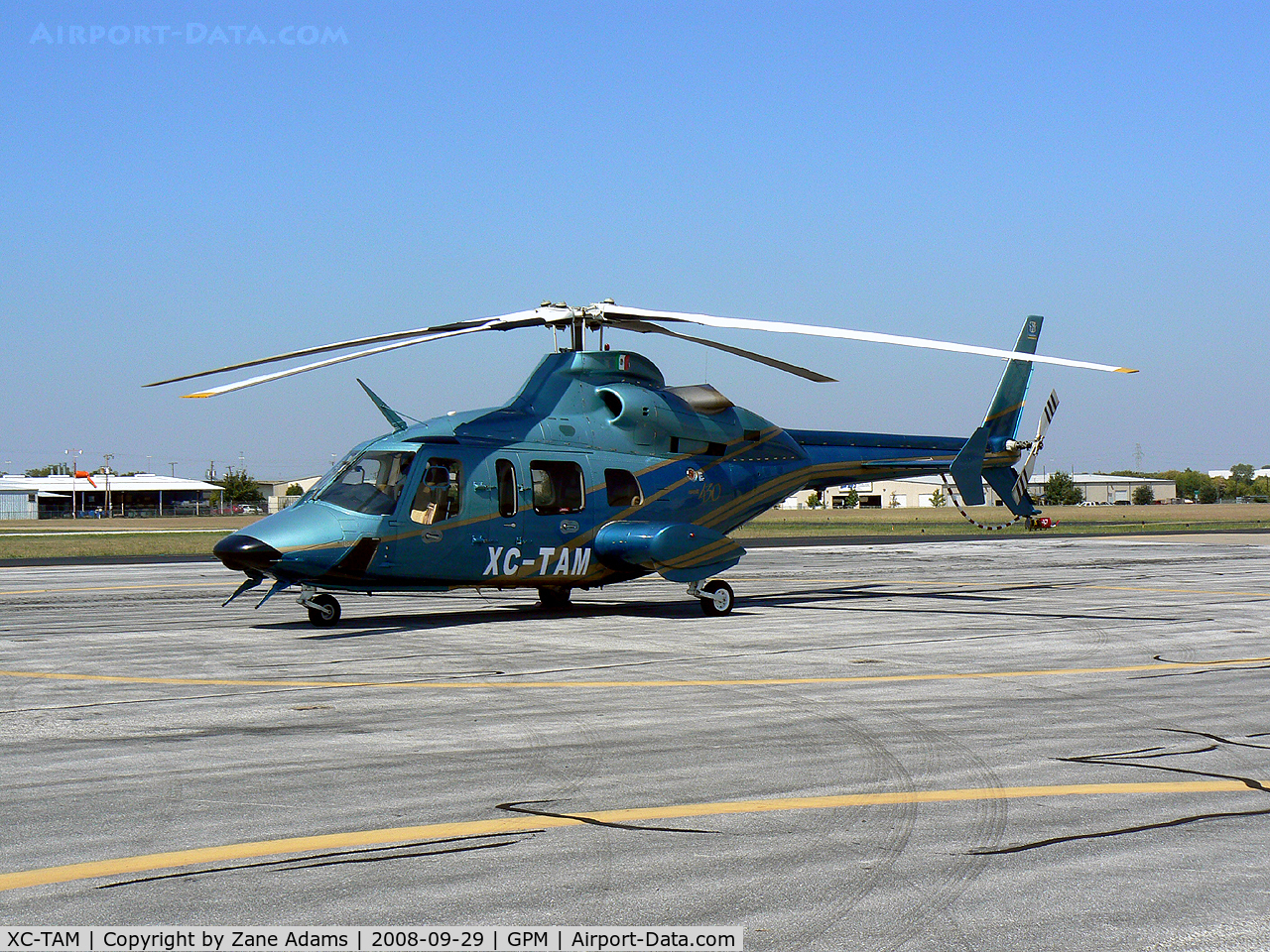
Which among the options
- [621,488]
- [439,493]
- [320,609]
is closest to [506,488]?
[439,493]

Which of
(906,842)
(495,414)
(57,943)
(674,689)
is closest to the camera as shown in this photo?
(57,943)

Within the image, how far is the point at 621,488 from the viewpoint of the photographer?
20062mm

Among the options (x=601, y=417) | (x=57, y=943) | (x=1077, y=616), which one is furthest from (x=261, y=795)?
(x=1077, y=616)

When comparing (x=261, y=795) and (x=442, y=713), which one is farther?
(x=442, y=713)

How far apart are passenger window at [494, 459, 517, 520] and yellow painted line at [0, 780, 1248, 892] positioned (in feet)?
38.7

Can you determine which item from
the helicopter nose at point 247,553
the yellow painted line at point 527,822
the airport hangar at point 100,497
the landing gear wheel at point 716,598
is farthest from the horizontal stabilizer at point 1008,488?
the airport hangar at point 100,497

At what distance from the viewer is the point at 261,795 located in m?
7.29

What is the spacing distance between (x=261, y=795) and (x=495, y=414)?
12.3m

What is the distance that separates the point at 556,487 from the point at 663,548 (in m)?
2.02

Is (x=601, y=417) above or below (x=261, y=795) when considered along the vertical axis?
above

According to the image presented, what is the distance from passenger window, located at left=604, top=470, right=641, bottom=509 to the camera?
65.4ft

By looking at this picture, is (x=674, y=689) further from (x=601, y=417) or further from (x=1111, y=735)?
(x=601, y=417)

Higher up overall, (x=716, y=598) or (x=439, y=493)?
(x=439, y=493)

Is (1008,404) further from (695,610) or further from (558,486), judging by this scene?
(558,486)
